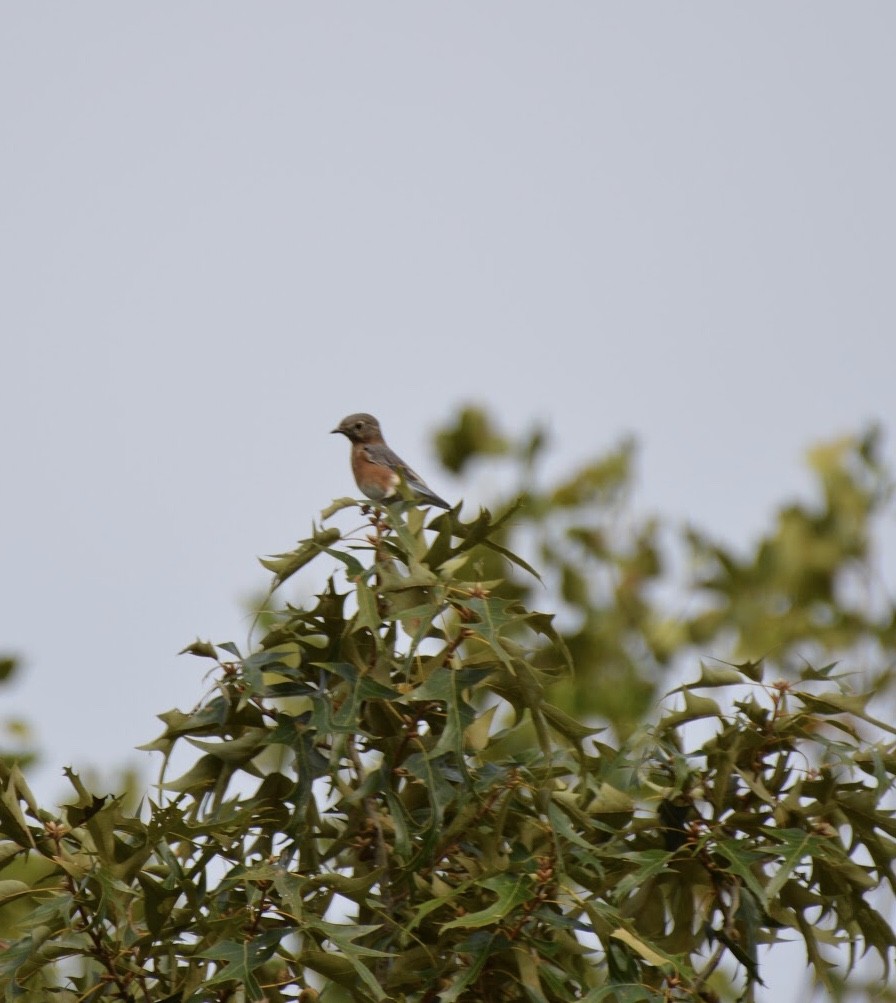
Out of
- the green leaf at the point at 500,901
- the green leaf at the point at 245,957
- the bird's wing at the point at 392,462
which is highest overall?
the bird's wing at the point at 392,462

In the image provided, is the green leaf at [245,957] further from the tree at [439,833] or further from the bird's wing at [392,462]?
the bird's wing at [392,462]

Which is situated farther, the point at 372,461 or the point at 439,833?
the point at 372,461

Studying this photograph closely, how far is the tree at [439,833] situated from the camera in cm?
338

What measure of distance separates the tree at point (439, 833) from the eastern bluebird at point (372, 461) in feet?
12.7

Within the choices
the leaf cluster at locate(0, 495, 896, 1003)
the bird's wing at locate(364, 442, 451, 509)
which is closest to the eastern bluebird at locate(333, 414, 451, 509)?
the bird's wing at locate(364, 442, 451, 509)

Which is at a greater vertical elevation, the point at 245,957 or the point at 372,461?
the point at 372,461

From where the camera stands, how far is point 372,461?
8391mm

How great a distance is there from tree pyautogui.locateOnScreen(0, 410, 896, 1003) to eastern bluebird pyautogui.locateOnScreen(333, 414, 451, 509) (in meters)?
3.86

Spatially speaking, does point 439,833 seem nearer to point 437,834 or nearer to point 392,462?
point 437,834

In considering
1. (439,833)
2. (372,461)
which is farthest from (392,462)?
(439,833)

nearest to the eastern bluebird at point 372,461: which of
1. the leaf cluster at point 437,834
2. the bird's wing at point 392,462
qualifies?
the bird's wing at point 392,462

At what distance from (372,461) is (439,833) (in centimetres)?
513

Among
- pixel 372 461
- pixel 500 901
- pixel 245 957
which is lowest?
pixel 245 957

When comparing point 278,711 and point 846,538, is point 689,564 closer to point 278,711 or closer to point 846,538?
point 846,538
